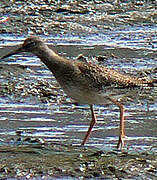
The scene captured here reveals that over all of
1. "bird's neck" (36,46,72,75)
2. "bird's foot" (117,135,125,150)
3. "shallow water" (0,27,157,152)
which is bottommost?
"bird's foot" (117,135,125,150)

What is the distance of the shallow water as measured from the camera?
913 cm

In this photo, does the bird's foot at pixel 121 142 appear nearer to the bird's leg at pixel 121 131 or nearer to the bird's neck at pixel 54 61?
the bird's leg at pixel 121 131

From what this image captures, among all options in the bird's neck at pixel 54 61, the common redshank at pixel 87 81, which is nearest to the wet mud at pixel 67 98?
the common redshank at pixel 87 81

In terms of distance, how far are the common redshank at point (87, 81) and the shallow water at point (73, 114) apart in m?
0.22

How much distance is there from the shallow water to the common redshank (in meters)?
0.22

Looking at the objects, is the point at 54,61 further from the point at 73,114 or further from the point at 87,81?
the point at 73,114

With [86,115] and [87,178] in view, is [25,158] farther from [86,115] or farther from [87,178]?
[86,115]

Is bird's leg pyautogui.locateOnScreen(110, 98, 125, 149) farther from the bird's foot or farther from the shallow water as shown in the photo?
the shallow water

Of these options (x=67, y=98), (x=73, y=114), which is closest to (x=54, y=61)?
(x=73, y=114)

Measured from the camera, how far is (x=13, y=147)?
28.0 ft

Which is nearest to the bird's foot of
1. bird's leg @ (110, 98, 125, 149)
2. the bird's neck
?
bird's leg @ (110, 98, 125, 149)

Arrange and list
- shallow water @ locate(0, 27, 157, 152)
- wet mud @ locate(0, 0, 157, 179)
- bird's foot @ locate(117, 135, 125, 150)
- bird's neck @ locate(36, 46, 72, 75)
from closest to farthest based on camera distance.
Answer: wet mud @ locate(0, 0, 157, 179) < bird's foot @ locate(117, 135, 125, 150) < bird's neck @ locate(36, 46, 72, 75) < shallow water @ locate(0, 27, 157, 152)

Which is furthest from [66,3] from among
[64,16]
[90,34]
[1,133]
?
[1,133]

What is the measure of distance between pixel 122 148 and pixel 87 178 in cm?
121
